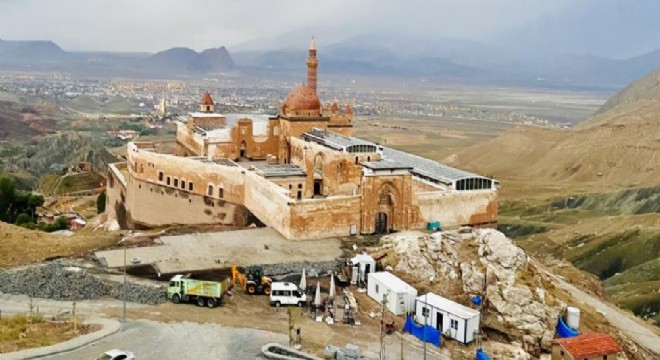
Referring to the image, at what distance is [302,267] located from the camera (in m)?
36.0

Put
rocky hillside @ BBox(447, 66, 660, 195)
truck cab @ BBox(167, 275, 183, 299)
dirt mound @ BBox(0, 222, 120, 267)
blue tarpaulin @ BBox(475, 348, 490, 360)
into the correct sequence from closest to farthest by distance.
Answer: blue tarpaulin @ BBox(475, 348, 490, 360) → truck cab @ BBox(167, 275, 183, 299) → dirt mound @ BBox(0, 222, 120, 267) → rocky hillside @ BBox(447, 66, 660, 195)

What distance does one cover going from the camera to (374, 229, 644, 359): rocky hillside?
3178cm

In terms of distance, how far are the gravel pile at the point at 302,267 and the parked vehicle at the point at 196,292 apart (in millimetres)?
4465

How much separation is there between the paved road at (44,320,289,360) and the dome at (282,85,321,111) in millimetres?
33143

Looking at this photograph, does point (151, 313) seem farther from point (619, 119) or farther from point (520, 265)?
point (619, 119)

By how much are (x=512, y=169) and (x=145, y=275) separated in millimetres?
89610

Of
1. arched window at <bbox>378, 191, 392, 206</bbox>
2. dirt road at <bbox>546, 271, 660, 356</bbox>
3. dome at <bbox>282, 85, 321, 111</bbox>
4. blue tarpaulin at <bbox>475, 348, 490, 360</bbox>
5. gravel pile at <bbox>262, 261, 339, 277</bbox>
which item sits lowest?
dirt road at <bbox>546, 271, 660, 356</bbox>

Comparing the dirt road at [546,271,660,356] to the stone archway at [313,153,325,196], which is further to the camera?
the stone archway at [313,153,325,196]

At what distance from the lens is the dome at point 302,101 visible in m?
59.9

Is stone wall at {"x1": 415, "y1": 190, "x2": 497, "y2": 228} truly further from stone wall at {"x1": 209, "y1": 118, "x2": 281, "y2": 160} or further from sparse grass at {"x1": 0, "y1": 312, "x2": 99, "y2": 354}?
sparse grass at {"x1": 0, "y1": 312, "x2": 99, "y2": 354}

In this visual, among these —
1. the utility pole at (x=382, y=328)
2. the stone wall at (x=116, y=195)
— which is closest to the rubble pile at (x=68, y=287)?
the utility pole at (x=382, y=328)

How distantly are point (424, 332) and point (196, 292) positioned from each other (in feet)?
31.6

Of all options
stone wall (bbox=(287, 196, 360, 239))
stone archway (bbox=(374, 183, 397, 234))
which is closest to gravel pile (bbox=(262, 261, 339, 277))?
stone wall (bbox=(287, 196, 360, 239))

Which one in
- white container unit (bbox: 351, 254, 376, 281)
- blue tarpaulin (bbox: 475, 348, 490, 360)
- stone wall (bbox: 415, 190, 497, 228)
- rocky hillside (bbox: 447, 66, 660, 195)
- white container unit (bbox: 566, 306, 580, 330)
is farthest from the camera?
rocky hillside (bbox: 447, 66, 660, 195)
